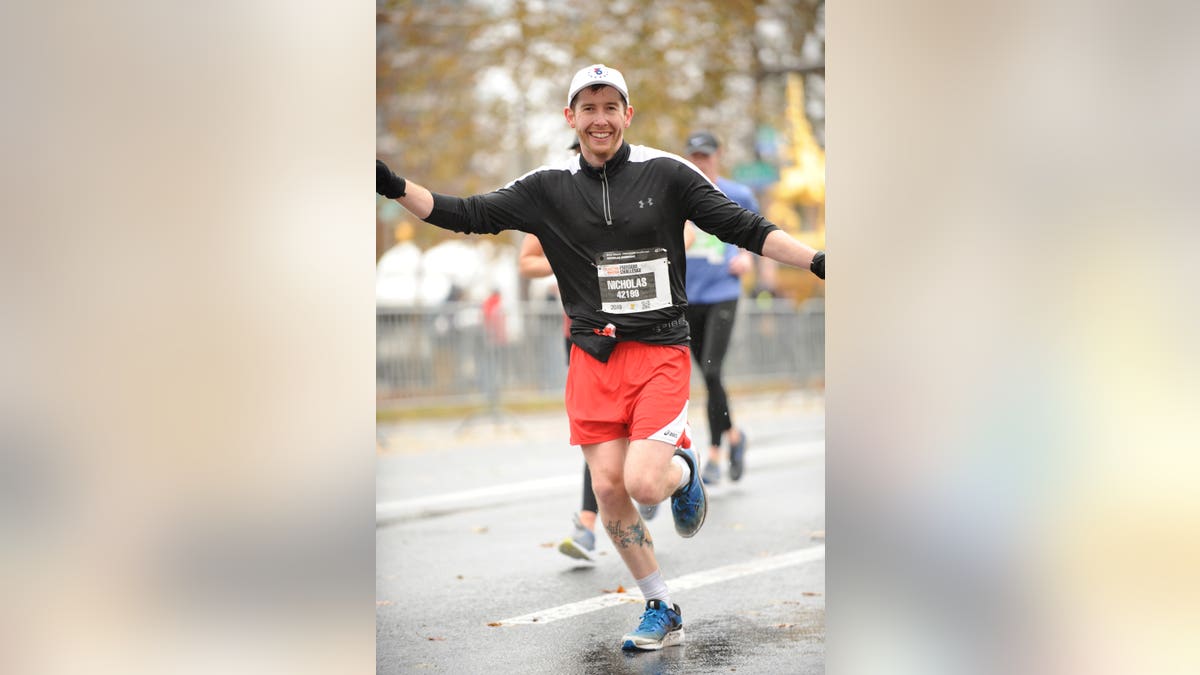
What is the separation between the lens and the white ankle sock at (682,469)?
5.68m

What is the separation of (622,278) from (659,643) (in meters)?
1.38

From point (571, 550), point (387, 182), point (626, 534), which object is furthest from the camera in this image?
point (571, 550)

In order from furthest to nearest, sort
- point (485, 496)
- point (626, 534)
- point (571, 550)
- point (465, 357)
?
point (465, 357)
point (485, 496)
point (571, 550)
point (626, 534)

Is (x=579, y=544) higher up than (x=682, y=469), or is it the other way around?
(x=682, y=469)

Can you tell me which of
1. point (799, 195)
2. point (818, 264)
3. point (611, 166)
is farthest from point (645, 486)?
point (799, 195)

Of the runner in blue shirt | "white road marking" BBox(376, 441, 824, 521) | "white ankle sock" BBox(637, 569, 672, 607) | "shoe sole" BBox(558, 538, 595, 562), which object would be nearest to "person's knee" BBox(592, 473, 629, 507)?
"white ankle sock" BBox(637, 569, 672, 607)

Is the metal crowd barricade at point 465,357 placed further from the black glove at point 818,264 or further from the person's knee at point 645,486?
the black glove at point 818,264

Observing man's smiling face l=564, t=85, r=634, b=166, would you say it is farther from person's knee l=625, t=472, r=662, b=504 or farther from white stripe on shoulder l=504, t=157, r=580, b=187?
person's knee l=625, t=472, r=662, b=504

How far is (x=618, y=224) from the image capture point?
5520 millimetres

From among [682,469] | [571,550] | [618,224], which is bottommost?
[571,550]

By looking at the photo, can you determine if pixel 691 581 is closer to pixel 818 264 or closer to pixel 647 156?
pixel 647 156

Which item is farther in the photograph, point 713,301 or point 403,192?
point 713,301
